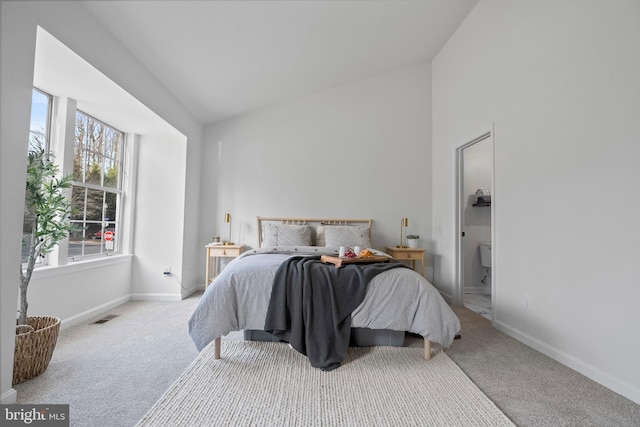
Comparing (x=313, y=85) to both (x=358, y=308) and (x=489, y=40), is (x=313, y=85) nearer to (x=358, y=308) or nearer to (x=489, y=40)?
(x=489, y=40)

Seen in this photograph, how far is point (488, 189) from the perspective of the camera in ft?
14.6

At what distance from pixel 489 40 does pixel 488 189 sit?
213 cm

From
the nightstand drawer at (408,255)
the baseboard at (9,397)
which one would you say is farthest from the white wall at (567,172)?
the baseboard at (9,397)

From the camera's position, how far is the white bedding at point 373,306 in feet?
6.89

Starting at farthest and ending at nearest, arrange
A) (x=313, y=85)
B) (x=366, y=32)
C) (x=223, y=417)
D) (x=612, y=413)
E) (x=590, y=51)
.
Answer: (x=313, y=85), (x=366, y=32), (x=590, y=51), (x=612, y=413), (x=223, y=417)

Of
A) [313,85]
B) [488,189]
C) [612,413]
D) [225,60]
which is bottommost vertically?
[612,413]

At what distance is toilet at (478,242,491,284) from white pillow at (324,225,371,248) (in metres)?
1.80

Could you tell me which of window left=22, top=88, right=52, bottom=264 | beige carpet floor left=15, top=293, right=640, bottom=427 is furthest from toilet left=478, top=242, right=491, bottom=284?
window left=22, top=88, right=52, bottom=264

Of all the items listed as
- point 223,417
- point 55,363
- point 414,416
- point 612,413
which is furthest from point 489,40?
point 55,363

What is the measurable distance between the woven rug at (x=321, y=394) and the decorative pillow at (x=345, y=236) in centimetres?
170

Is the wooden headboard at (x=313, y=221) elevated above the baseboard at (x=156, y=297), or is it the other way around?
the wooden headboard at (x=313, y=221)

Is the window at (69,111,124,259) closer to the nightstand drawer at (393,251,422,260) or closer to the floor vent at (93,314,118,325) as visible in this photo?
the floor vent at (93,314,118,325)

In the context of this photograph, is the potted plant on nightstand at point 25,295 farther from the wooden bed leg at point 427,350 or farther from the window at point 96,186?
the wooden bed leg at point 427,350

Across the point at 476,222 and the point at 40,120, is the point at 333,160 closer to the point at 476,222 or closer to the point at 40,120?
the point at 476,222
